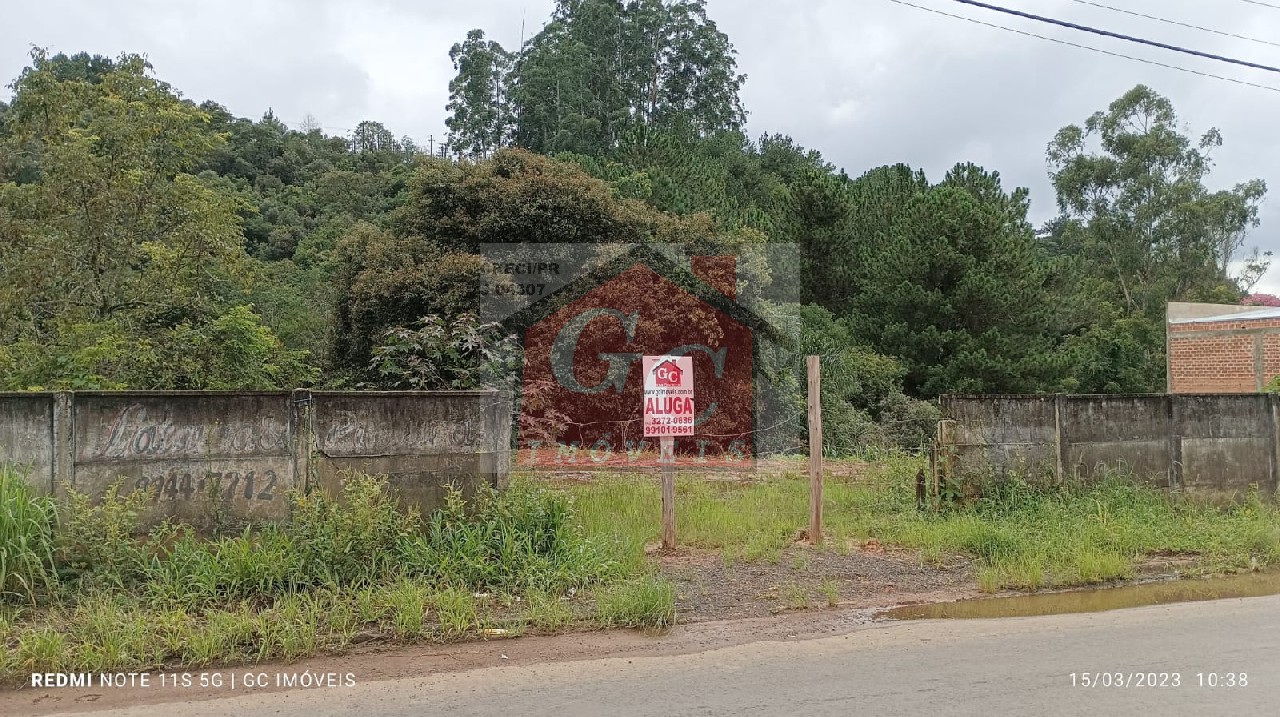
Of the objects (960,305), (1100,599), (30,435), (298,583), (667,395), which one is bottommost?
(1100,599)

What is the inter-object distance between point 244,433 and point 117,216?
36.2ft

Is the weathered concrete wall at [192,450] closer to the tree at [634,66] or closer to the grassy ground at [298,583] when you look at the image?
the grassy ground at [298,583]

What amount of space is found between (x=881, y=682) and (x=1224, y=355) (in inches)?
894

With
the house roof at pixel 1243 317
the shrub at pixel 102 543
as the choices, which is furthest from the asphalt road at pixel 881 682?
the house roof at pixel 1243 317

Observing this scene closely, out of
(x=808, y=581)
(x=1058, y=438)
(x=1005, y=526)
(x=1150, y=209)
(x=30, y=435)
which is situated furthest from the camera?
(x=1150, y=209)

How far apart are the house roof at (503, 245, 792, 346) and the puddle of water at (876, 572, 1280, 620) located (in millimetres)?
9733

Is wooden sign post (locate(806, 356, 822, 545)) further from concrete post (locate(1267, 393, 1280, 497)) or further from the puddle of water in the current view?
concrete post (locate(1267, 393, 1280, 497))

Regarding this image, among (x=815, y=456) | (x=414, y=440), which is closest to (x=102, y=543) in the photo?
(x=414, y=440)

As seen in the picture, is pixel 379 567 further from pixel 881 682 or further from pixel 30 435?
pixel 881 682

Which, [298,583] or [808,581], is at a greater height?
[298,583]

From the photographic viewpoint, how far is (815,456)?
26.5 ft

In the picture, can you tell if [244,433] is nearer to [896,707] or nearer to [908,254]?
[896,707]

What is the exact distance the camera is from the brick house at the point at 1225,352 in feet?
70.6

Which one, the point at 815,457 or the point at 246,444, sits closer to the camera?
the point at 246,444
